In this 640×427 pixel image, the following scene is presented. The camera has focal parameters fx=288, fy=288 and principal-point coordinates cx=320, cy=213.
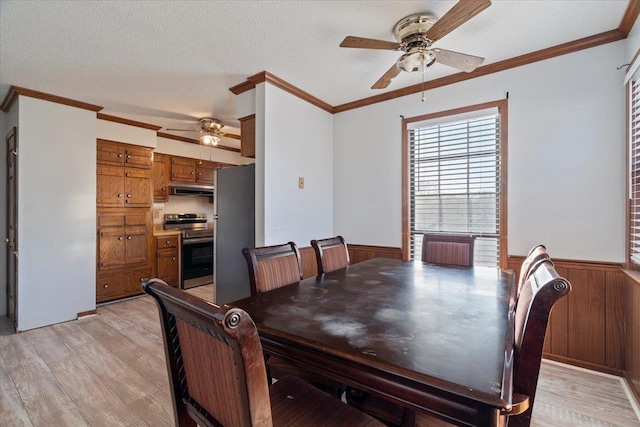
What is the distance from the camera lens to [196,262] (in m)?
4.64

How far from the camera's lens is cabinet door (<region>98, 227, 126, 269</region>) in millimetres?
3777

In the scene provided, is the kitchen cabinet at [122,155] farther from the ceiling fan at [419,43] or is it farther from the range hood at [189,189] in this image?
the ceiling fan at [419,43]

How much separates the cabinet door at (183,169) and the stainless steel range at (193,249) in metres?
0.67

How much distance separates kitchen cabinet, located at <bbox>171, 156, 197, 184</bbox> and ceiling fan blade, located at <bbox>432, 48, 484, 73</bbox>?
4.27 metres

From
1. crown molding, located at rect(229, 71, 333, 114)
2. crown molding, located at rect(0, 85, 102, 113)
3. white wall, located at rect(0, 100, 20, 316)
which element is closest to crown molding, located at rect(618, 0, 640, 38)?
crown molding, located at rect(229, 71, 333, 114)

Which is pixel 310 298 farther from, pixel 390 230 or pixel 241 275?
pixel 390 230

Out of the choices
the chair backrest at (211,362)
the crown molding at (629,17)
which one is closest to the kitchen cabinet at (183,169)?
the chair backrest at (211,362)

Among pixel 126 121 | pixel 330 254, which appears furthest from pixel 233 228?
pixel 126 121

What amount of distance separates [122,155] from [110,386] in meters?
3.11

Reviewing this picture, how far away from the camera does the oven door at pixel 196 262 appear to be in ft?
14.9

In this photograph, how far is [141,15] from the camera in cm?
194

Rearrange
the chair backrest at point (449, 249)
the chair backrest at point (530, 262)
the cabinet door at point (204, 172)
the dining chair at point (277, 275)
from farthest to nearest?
the cabinet door at point (204, 172)
the chair backrest at point (449, 249)
the dining chair at point (277, 275)
the chair backrest at point (530, 262)

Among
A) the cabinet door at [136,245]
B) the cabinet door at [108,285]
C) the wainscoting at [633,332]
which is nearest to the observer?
the wainscoting at [633,332]

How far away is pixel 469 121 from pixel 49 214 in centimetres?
452
